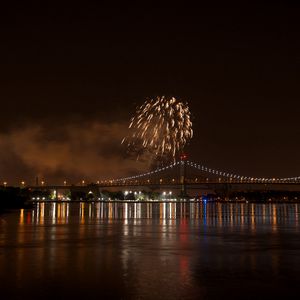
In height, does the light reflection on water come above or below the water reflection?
below

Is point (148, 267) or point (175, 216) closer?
point (148, 267)

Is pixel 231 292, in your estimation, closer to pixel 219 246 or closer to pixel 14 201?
pixel 219 246

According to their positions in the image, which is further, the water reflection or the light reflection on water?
the water reflection

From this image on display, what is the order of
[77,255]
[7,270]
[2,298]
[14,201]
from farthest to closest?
[14,201] → [77,255] → [7,270] → [2,298]

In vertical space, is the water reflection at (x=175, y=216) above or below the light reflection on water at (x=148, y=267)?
above

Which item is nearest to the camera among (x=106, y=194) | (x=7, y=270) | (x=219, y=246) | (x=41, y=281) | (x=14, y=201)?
(x=41, y=281)

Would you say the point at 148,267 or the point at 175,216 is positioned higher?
the point at 175,216

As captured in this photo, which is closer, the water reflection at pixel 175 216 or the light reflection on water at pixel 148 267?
the light reflection on water at pixel 148 267

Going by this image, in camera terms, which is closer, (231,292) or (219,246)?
(231,292)

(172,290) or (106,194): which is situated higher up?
(106,194)

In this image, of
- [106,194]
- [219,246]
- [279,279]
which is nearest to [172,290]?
[279,279]
